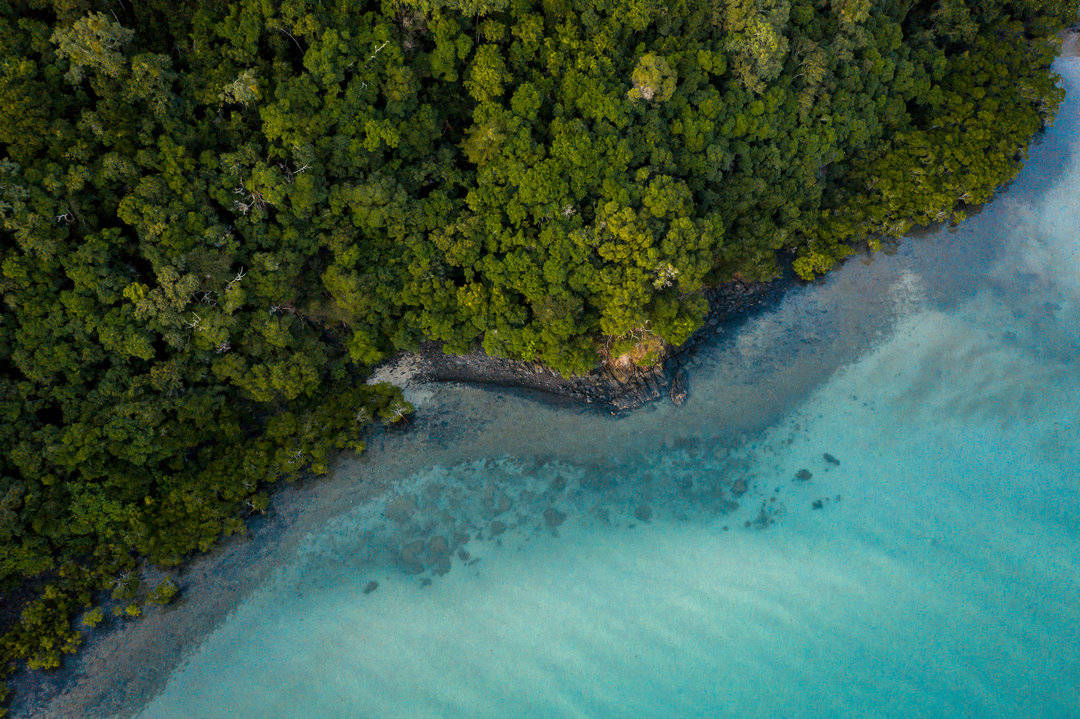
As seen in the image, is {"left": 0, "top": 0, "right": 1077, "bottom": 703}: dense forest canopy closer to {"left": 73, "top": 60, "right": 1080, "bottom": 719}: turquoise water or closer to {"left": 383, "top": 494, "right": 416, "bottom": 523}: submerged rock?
{"left": 383, "top": 494, "right": 416, "bottom": 523}: submerged rock

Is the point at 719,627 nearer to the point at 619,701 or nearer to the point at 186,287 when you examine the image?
the point at 619,701

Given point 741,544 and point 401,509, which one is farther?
point 741,544

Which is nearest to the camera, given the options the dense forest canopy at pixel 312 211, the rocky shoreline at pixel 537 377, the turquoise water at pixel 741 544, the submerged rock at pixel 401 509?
the dense forest canopy at pixel 312 211

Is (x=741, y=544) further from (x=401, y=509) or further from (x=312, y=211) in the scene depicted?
(x=312, y=211)

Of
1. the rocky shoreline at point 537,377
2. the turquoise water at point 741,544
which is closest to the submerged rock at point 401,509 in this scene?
the turquoise water at point 741,544

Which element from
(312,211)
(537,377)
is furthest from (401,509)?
(312,211)

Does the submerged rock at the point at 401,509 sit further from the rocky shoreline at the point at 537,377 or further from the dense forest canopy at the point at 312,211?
the rocky shoreline at the point at 537,377

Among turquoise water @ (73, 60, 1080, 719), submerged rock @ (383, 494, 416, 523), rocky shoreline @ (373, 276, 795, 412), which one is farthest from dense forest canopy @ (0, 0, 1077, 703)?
turquoise water @ (73, 60, 1080, 719)
